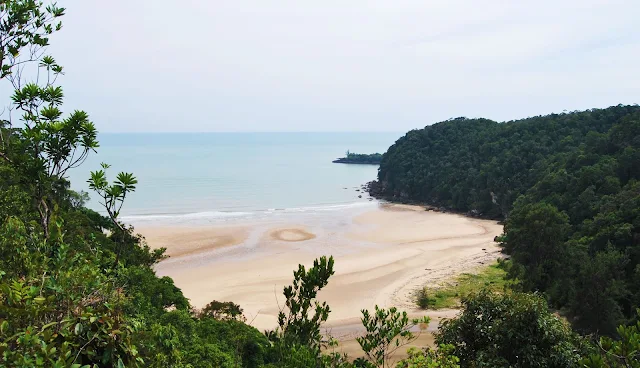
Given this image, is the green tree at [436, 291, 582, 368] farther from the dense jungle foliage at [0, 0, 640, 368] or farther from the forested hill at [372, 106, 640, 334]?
the forested hill at [372, 106, 640, 334]

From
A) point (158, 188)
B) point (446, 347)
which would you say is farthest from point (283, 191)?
point (446, 347)

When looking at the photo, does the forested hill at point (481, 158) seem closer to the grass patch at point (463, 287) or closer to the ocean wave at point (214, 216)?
the ocean wave at point (214, 216)

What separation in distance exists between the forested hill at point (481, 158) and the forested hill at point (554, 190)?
0.48 ft

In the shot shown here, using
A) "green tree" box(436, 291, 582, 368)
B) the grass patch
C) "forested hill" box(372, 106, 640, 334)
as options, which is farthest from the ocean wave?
"green tree" box(436, 291, 582, 368)

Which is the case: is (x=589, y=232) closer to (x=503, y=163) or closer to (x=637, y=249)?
(x=637, y=249)

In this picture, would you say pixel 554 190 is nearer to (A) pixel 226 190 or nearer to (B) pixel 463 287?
(B) pixel 463 287

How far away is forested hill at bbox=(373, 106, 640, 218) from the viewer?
49688mm

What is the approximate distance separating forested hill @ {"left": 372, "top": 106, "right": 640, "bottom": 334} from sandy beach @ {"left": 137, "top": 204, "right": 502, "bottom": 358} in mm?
5245

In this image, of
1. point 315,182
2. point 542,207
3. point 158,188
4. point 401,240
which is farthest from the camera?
point 315,182

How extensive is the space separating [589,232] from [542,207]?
3.74 metres

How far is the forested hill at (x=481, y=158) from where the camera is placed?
1956 inches

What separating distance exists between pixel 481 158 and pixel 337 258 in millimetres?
36099

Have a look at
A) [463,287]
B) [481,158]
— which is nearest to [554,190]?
[463,287]

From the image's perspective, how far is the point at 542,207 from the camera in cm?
2386
